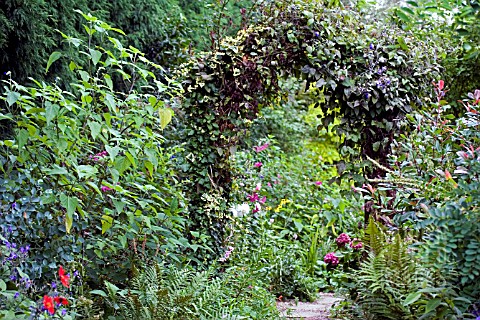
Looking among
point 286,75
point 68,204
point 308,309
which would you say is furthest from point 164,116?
point 308,309

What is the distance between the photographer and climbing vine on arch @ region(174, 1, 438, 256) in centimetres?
412

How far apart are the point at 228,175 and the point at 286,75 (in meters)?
0.92

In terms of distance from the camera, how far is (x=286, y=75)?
4.29 m

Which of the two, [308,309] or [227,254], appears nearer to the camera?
[227,254]

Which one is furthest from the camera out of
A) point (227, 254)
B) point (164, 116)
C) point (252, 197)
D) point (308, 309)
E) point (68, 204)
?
point (252, 197)

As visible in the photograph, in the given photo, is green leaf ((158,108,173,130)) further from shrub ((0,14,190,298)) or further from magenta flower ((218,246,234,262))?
magenta flower ((218,246,234,262))

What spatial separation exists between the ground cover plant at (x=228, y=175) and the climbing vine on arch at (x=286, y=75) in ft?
0.05

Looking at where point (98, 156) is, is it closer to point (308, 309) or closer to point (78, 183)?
point (78, 183)

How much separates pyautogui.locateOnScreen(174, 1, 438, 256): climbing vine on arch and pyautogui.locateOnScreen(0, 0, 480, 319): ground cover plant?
0.01 meters

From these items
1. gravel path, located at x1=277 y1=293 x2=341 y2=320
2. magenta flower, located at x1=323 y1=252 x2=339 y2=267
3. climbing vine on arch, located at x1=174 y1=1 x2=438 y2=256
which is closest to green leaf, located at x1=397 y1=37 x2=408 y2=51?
climbing vine on arch, located at x1=174 y1=1 x2=438 y2=256

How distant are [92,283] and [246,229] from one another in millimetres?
1549

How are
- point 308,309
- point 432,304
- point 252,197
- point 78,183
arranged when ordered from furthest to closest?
1. point 252,197
2. point 308,309
3. point 78,183
4. point 432,304

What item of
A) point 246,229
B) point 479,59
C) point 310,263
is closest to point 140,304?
point 246,229

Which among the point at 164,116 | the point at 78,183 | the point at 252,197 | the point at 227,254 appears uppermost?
the point at 164,116
